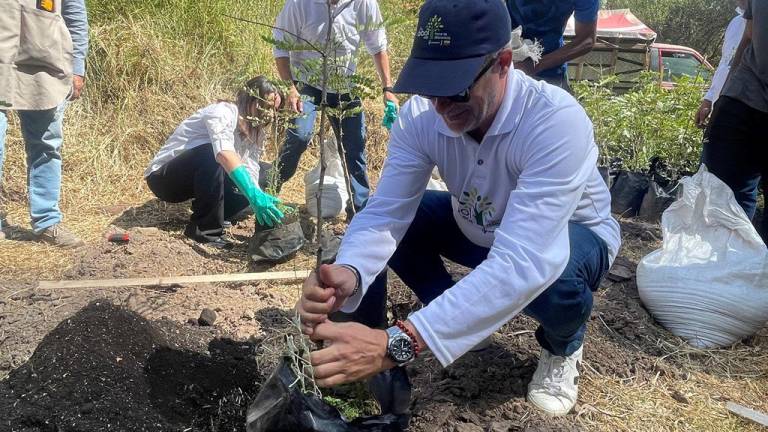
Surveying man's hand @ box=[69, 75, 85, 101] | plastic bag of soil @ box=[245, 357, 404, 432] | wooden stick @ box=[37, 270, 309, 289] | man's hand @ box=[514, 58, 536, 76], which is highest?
man's hand @ box=[514, 58, 536, 76]

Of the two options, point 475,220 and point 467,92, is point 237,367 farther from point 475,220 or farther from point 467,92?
point 467,92

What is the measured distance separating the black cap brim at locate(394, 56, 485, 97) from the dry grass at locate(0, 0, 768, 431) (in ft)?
4.50

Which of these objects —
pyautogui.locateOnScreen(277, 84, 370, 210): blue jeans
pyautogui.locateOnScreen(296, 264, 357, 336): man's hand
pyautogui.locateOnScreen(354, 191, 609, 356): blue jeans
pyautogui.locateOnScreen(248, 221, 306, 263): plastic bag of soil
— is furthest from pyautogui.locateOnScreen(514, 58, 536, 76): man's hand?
pyautogui.locateOnScreen(296, 264, 357, 336): man's hand

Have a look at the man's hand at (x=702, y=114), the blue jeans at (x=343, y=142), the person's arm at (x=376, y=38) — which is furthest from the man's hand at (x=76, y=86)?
the man's hand at (x=702, y=114)

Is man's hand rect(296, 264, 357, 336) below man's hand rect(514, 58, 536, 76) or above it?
below

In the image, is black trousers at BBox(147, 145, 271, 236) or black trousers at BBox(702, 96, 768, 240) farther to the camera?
black trousers at BBox(147, 145, 271, 236)

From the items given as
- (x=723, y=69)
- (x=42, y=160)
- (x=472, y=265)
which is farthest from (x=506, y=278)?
(x=723, y=69)

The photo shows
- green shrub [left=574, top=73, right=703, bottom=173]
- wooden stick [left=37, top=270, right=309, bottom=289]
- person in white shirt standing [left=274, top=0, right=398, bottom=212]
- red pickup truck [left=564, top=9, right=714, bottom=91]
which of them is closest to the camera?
wooden stick [left=37, top=270, right=309, bottom=289]

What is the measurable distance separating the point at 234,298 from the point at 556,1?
7.42 ft

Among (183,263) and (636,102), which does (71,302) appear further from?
(636,102)

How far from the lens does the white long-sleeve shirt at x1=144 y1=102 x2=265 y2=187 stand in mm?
3602

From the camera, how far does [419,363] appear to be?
245 centimetres

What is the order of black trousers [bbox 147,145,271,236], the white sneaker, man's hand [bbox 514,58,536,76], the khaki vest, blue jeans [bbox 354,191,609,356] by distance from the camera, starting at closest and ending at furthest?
blue jeans [bbox 354,191,609,356], the white sneaker, the khaki vest, man's hand [bbox 514,58,536,76], black trousers [bbox 147,145,271,236]

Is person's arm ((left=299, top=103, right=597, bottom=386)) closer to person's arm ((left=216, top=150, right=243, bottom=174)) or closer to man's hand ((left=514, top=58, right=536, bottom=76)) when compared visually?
man's hand ((left=514, top=58, right=536, bottom=76))
